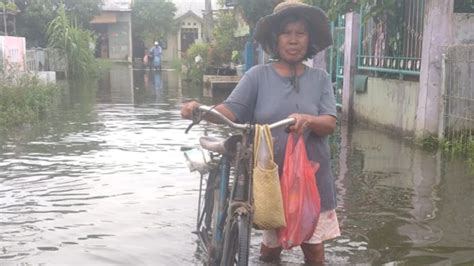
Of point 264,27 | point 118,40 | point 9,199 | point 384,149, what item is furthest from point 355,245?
point 118,40

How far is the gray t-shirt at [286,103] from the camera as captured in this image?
3451mm

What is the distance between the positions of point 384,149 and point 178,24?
134 feet

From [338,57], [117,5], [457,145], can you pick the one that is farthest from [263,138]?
[117,5]

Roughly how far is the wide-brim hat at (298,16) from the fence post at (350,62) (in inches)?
310

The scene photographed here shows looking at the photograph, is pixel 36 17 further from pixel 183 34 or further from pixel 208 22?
pixel 183 34

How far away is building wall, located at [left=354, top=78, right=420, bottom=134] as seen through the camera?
920cm

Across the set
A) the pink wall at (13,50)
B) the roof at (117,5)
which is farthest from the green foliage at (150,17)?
the pink wall at (13,50)

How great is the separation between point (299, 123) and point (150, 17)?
42.6 m

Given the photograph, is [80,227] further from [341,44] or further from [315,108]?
[341,44]

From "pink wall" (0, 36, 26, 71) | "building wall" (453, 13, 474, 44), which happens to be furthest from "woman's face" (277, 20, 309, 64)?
"pink wall" (0, 36, 26, 71)

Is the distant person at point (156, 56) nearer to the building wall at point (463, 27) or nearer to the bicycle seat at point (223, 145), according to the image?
the building wall at point (463, 27)

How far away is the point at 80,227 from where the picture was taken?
5.08 meters

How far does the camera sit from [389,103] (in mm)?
9922

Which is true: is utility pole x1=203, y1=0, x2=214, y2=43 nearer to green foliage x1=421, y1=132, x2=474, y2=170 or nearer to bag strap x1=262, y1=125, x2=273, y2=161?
green foliage x1=421, y1=132, x2=474, y2=170
